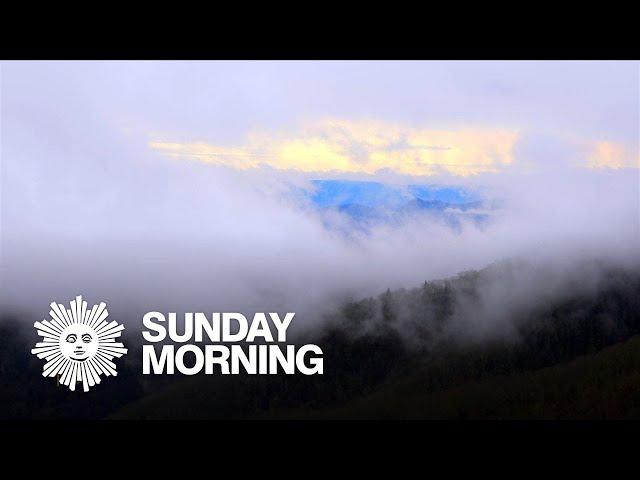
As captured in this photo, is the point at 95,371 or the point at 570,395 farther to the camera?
the point at 570,395

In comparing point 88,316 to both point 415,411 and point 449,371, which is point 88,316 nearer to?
point 415,411

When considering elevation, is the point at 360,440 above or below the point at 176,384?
below

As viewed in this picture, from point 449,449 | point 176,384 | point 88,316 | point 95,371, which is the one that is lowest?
point 449,449

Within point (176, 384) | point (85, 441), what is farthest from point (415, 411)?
point (85, 441)

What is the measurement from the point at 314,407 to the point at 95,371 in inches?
5663

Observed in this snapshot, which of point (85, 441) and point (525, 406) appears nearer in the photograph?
point (85, 441)

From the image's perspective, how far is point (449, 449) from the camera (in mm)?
54625

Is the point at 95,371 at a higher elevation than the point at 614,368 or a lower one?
lower

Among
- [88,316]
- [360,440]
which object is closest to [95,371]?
[88,316]

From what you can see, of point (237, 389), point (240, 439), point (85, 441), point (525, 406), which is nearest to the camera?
point (85, 441)

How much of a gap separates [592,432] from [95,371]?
1477 inches

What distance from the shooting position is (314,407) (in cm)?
19675

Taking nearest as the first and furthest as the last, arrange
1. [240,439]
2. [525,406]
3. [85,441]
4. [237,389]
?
[85,441] → [240,439] → [525,406] → [237,389]

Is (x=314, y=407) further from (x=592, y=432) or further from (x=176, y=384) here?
(x=592, y=432)
